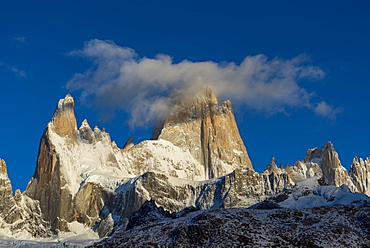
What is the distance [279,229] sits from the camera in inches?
4902

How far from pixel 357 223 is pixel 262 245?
21.7m

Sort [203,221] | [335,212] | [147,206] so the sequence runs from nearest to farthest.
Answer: [203,221] < [335,212] < [147,206]

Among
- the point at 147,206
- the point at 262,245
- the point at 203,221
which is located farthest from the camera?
the point at 147,206

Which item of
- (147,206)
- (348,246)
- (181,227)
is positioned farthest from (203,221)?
(147,206)

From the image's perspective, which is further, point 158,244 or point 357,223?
point 357,223

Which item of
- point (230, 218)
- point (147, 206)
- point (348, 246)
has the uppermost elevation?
point (147, 206)

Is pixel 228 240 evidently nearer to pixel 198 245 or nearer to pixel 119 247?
pixel 198 245

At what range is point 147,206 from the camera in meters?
189

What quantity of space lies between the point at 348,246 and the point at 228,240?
18.7 meters

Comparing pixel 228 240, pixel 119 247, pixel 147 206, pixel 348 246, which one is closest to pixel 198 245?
pixel 228 240

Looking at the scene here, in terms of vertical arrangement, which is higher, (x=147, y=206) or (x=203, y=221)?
(x=147, y=206)

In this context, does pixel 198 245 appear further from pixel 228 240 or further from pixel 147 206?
pixel 147 206

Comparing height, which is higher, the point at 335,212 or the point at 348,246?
the point at 335,212

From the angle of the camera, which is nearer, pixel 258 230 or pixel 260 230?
pixel 258 230
